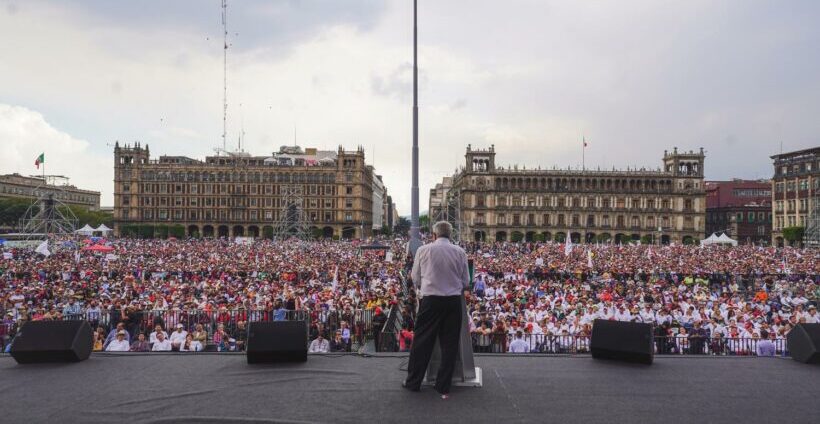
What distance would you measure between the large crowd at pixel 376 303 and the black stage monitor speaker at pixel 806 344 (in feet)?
12.2

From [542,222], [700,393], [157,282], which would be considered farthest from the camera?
[542,222]

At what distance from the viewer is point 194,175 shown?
347 feet

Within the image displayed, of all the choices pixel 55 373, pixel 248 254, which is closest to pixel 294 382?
pixel 55 373

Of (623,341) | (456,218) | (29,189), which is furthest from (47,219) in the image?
(29,189)

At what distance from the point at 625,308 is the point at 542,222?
8435cm

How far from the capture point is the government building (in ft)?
322

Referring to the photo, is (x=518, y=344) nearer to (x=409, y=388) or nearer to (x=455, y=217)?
(x=409, y=388)

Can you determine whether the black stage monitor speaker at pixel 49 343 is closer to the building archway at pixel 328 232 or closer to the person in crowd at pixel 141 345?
the person in crowd at pixel 141 345

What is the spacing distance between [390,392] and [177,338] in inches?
300

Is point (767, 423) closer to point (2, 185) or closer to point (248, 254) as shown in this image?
point (248, 254)

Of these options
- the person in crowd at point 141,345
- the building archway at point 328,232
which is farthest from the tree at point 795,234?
the person in crowd at point 141,345

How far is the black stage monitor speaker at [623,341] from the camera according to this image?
6848mm

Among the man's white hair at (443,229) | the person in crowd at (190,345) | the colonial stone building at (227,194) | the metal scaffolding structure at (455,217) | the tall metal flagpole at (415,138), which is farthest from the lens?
the colonial stone building at (227,194)

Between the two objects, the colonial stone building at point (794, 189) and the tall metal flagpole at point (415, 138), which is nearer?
the tall metal flagpole at point (415, 138)
